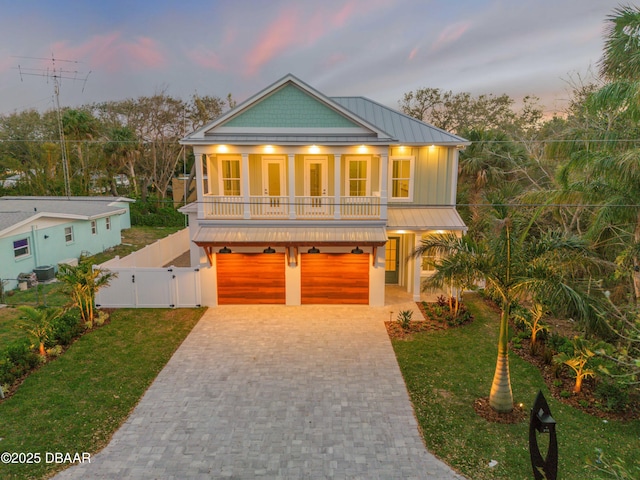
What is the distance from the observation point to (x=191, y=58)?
21.2 meters

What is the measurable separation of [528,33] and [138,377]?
17.2 m

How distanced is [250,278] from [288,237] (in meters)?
2.25

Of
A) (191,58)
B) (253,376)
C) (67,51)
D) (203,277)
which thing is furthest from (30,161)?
(253,376)

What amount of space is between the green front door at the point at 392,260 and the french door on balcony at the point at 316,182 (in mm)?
3673

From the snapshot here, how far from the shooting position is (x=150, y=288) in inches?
527

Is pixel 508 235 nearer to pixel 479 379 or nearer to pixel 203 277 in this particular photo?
pixel 479 379

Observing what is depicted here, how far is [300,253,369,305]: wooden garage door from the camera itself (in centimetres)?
1383

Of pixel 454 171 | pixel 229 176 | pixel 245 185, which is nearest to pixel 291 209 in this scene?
pixel 245 185

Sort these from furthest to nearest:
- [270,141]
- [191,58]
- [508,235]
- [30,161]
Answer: [30,161], [191,58], [270,141], [508,235]

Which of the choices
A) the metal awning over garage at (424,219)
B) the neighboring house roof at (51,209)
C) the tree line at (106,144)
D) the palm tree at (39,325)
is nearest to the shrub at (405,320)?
the metal awning over garage at (424,219)

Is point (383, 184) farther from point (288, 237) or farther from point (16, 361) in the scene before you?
point (16, 361)

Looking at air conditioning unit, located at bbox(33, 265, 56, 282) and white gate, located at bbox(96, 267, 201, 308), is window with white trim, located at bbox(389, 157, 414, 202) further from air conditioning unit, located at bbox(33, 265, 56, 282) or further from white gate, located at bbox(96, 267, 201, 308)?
air conditioning unit, located at bbox(33, 265, 56, 282)

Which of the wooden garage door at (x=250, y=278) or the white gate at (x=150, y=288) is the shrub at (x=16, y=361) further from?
the wooden garage door at (x=250, y=278)

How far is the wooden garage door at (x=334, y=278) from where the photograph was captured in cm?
1383
